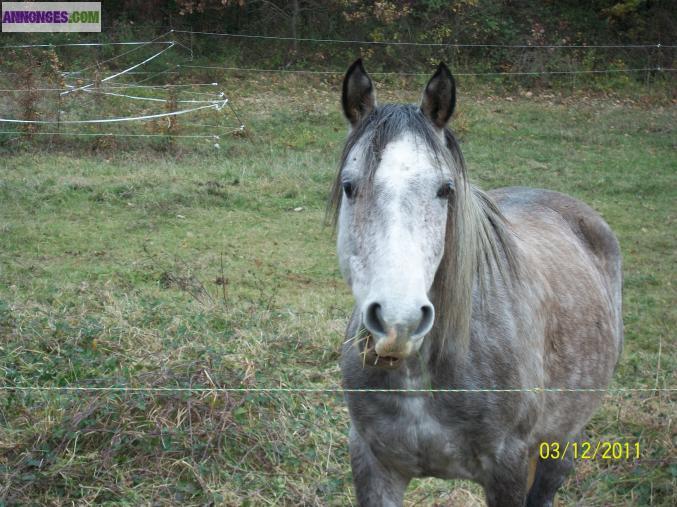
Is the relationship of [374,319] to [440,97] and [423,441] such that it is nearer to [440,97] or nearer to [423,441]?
[423,441]

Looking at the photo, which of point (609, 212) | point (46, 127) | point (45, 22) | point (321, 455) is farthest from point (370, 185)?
point (45, 22)

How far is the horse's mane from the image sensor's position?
2.48 metres

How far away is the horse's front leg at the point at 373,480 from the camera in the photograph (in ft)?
9.42

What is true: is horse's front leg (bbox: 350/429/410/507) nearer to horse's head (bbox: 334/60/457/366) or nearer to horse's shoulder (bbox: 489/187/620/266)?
horse's head (bbox: 334/60/457/366)

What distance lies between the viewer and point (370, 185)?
241 centimetres

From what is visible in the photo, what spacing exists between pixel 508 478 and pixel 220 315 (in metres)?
3.03

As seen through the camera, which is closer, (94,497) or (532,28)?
(94,497)

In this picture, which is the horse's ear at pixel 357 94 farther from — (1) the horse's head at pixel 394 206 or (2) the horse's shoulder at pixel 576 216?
(2) the horse's shoulder at pixel 576 216

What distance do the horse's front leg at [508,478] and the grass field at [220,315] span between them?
106 cm

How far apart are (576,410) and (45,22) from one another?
14561 millimetres

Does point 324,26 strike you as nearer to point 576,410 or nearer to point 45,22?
point 45,22
